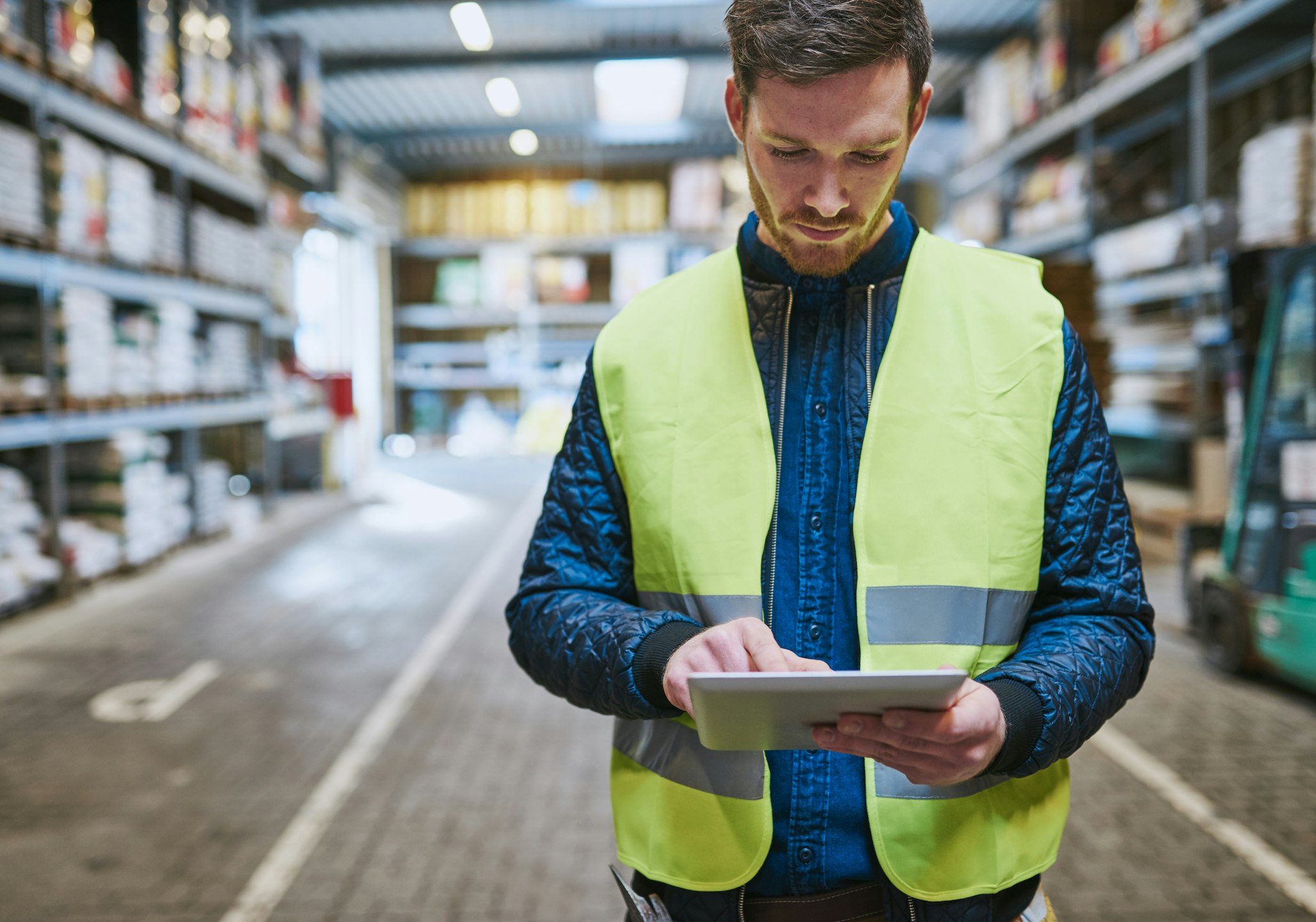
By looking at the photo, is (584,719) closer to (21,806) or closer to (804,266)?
(21,806)

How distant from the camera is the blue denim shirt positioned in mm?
1138

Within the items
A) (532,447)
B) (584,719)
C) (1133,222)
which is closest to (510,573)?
(584,719)

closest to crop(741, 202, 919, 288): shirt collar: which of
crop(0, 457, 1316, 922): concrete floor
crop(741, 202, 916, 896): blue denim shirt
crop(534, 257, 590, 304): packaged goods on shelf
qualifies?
crop(741, 202, 916, 896): blue denim shirt

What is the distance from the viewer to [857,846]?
113 centimetres

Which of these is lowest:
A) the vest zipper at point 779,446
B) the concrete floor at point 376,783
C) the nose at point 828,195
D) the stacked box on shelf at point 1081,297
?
the concrete floor at point 376,783

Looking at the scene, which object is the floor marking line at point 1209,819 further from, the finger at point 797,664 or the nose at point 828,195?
the nose at point 828,195

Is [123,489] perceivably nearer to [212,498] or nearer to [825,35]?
[212,498]

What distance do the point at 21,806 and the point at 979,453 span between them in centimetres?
357

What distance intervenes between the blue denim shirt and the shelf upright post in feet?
19.8

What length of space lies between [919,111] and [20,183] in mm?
5715

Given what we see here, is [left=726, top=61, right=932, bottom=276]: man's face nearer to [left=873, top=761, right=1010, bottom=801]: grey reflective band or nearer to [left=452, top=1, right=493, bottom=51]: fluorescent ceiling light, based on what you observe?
[left=873, top=761, right=1010, bottom=801]: grey reflective band

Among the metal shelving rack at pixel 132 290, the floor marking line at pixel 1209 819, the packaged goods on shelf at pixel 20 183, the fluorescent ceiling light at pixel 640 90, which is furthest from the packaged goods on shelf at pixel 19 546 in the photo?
the fluorescent ceiling light at pixel 640 90

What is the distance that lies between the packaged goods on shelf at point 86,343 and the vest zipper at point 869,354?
6.02 m

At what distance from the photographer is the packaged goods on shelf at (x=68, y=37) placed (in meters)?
5.66
